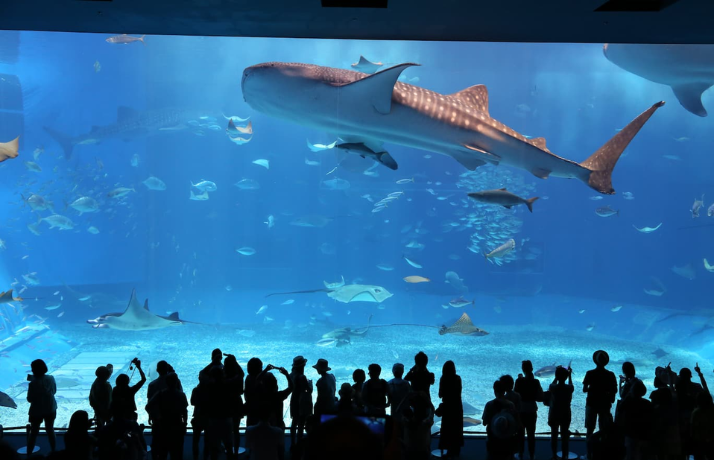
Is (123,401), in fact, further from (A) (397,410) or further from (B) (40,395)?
(A) (397,410)

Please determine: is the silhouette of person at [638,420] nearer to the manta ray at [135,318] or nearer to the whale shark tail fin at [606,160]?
the whale shark tail fin at [606,160]

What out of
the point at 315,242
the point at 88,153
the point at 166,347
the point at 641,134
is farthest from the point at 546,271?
the point at 88,153

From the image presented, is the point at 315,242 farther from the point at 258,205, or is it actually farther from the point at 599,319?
the point at 599,319

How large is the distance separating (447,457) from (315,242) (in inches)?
1795

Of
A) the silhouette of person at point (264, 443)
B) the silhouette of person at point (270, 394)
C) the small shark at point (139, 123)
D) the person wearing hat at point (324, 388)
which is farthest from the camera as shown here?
the small shark at point (139, 123)

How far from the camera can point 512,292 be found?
95.2 ft

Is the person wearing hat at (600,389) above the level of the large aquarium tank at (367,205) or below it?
below

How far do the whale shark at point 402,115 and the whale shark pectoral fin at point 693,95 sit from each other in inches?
94.5

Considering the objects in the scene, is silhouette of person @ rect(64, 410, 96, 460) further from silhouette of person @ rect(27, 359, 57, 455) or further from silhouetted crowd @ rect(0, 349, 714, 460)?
silhouette of person @ rect(27, 359, 57, 455)

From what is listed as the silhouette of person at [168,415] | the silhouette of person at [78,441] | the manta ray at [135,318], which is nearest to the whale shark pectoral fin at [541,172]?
the silhouette of person at [168,415]

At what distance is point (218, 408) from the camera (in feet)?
9.54

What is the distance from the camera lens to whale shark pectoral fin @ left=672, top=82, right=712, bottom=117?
6.07 metres

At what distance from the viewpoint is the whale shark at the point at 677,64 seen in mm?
5660

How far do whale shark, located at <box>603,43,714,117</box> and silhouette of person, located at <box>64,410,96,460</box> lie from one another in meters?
6.80
